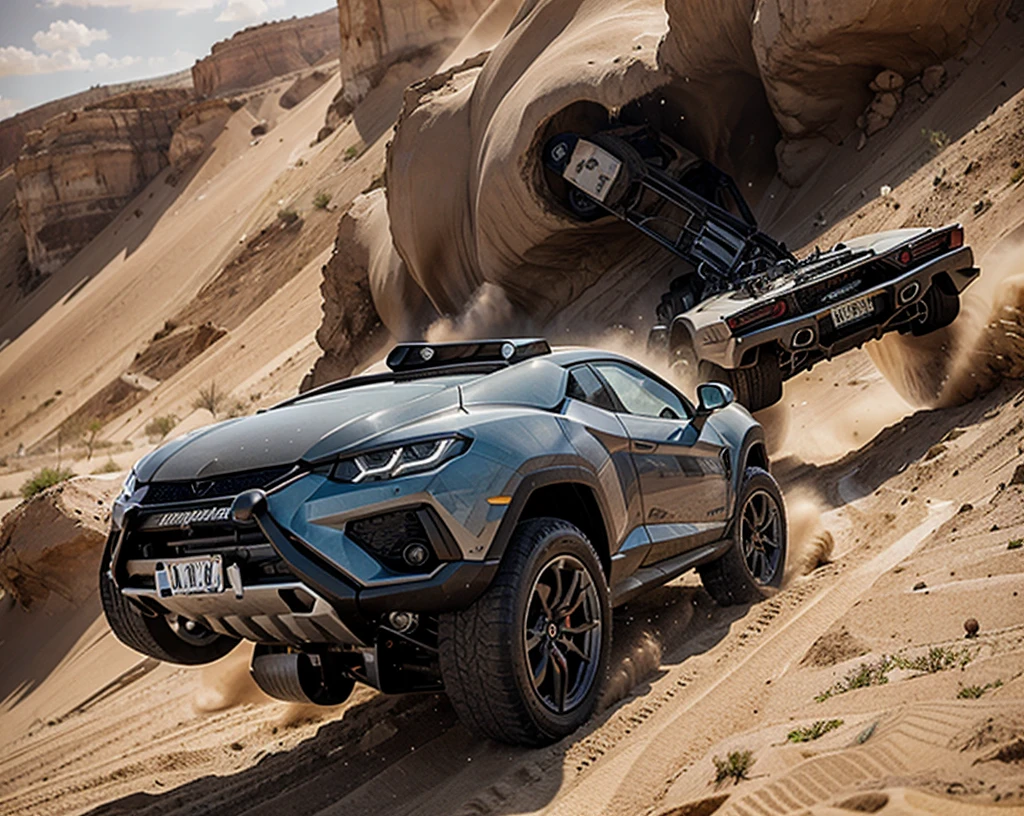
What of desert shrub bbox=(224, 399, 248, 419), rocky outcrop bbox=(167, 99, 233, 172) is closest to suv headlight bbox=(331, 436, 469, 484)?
desert shrub bbox=(224, 399, 248, 419)

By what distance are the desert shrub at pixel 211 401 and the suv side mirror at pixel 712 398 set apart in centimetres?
2233

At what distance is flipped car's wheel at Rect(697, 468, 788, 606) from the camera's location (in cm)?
643

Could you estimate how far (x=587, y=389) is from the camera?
5559 mm

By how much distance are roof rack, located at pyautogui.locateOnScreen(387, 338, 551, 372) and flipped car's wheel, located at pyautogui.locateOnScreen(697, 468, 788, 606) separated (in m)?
1.62

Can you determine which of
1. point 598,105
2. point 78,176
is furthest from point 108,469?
point 78,176

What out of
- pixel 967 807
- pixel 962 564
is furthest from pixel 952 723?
pixel 962 564

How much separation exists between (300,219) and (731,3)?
94.9 feet

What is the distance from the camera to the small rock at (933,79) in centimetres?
1438

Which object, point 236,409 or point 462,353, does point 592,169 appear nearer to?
point 462,353

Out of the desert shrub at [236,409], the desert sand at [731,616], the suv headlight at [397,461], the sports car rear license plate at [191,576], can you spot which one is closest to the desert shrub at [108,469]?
the desert sand at [731,616]

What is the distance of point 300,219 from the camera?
137 feet

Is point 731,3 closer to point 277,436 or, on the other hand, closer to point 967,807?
point 277,436

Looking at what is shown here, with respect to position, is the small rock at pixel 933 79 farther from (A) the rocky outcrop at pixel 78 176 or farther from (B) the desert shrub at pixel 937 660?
(A) the rocky outcrop at pixel 78 176

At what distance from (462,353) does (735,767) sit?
2703mm
